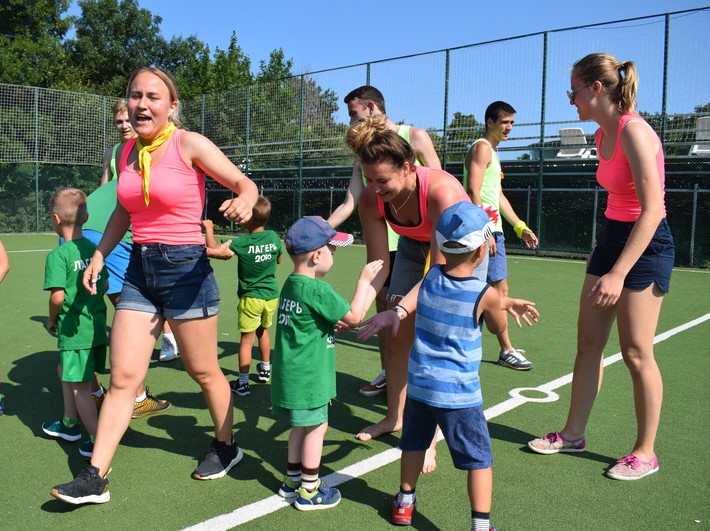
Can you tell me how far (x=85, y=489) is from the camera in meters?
3.35

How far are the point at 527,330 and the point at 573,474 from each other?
13.5 ft

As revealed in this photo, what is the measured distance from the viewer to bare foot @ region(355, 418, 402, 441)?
14.4ft

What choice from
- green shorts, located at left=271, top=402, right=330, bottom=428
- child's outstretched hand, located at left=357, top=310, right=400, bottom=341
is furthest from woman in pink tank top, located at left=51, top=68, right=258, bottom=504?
child's outstretched hand, located at left=357, top=310, right=400, bottom=341

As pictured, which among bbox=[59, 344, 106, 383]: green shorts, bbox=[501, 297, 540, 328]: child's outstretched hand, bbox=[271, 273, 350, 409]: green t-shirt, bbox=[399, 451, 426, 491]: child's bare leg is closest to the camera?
bbox=[501, 297, 540, 328]: child's outstretched hand

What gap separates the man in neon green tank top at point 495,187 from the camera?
616cm

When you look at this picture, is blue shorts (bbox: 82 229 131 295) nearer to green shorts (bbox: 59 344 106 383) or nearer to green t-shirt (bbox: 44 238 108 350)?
green t-shirt (bbox: 44 238 108 350)

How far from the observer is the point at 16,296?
9.93 meters

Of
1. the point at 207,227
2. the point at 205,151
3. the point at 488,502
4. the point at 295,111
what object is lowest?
the point at 488,502

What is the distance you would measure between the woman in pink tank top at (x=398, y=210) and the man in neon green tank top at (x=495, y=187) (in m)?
1.96

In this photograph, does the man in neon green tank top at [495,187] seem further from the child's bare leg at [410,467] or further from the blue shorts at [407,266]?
the child's bare leg at [410,467]

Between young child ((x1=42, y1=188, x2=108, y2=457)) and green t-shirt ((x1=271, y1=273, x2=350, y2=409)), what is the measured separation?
1.44 meters

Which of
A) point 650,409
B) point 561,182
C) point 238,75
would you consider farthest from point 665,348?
point 238,75

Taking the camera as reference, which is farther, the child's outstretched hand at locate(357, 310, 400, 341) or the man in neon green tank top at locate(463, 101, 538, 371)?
the man in neon green tank top at locate(463, 101, 538, 371)

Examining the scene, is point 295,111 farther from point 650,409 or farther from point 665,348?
point 650,409
